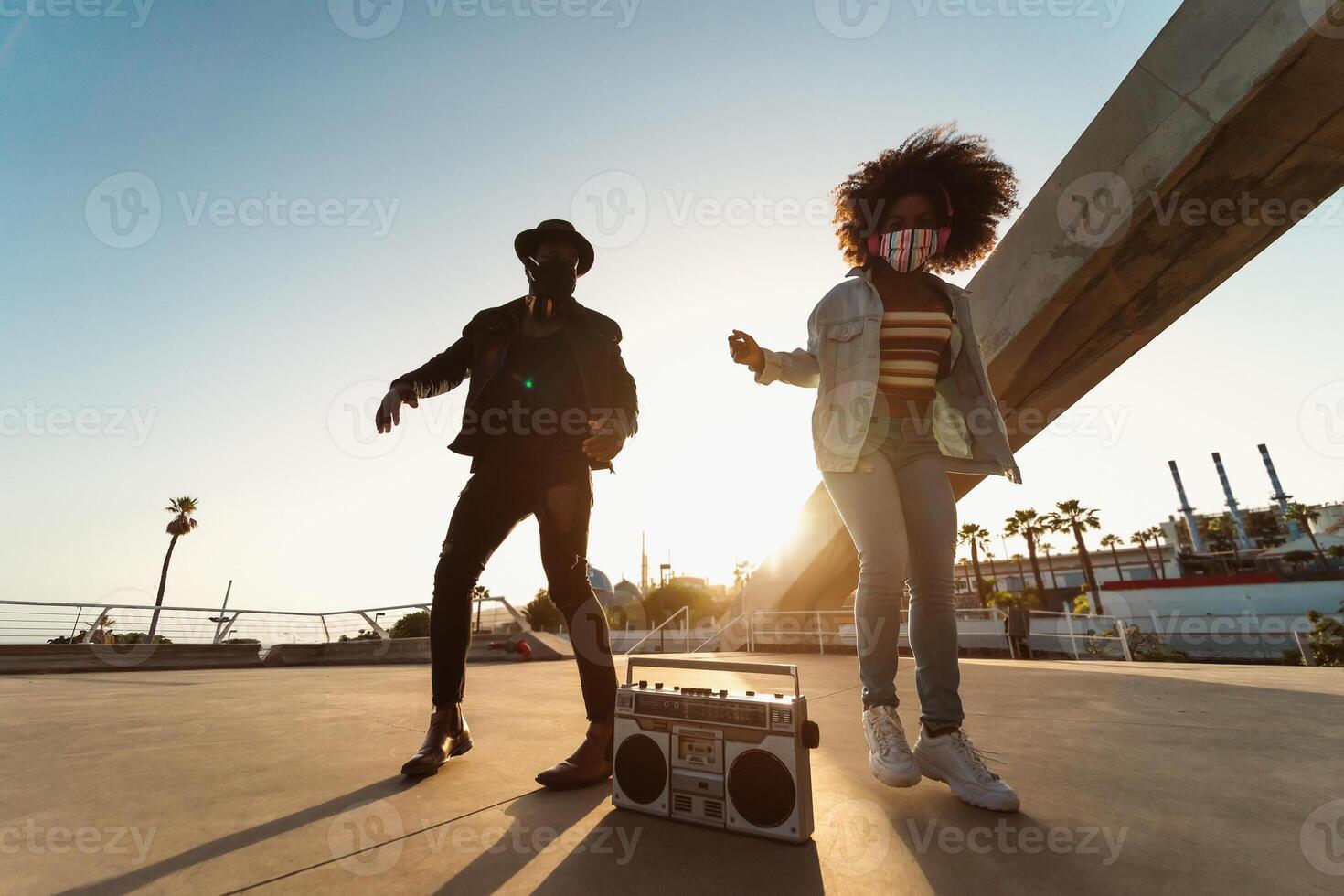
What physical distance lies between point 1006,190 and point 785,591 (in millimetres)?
9879

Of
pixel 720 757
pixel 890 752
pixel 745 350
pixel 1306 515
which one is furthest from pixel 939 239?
pixel 1306 515

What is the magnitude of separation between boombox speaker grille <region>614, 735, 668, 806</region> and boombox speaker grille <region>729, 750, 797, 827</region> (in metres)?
0.18

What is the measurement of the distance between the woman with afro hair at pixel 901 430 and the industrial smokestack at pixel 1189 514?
3350 inches

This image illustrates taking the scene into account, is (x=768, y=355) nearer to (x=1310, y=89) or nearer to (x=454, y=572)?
(x=454, y=572)

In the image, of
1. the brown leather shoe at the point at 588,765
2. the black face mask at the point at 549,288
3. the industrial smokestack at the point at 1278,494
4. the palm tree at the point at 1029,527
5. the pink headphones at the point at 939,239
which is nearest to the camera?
the brown leather shoe at the point at 588,765

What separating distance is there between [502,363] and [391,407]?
433 mm

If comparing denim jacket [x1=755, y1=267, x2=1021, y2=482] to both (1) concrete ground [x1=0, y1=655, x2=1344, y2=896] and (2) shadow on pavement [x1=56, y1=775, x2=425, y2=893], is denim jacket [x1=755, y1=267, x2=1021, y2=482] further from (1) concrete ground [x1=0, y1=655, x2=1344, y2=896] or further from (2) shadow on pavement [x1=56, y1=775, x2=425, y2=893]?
(2) shadow on pavement [x1=56, y1=775, x2=425, y2=893]

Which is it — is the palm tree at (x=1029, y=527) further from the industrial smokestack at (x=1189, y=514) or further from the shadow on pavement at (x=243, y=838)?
the shadow on pavement at (x=243, y=838)

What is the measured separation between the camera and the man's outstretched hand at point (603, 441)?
6.80ft

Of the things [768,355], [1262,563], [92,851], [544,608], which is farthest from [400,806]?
[1262,563]

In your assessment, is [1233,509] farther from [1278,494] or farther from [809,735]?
[809,735]

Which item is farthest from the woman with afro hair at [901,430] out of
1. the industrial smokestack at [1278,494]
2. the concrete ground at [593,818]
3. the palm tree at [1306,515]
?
the industrial smokestack at [1278,494]

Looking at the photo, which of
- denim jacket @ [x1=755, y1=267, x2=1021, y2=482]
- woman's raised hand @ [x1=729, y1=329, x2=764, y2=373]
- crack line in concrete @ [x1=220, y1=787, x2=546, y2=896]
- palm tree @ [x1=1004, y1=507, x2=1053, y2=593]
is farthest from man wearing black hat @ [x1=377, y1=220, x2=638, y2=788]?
palm tree @ [x1=1004, y1=507, x2=1053, y2=593]

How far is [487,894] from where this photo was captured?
36.7 inches
